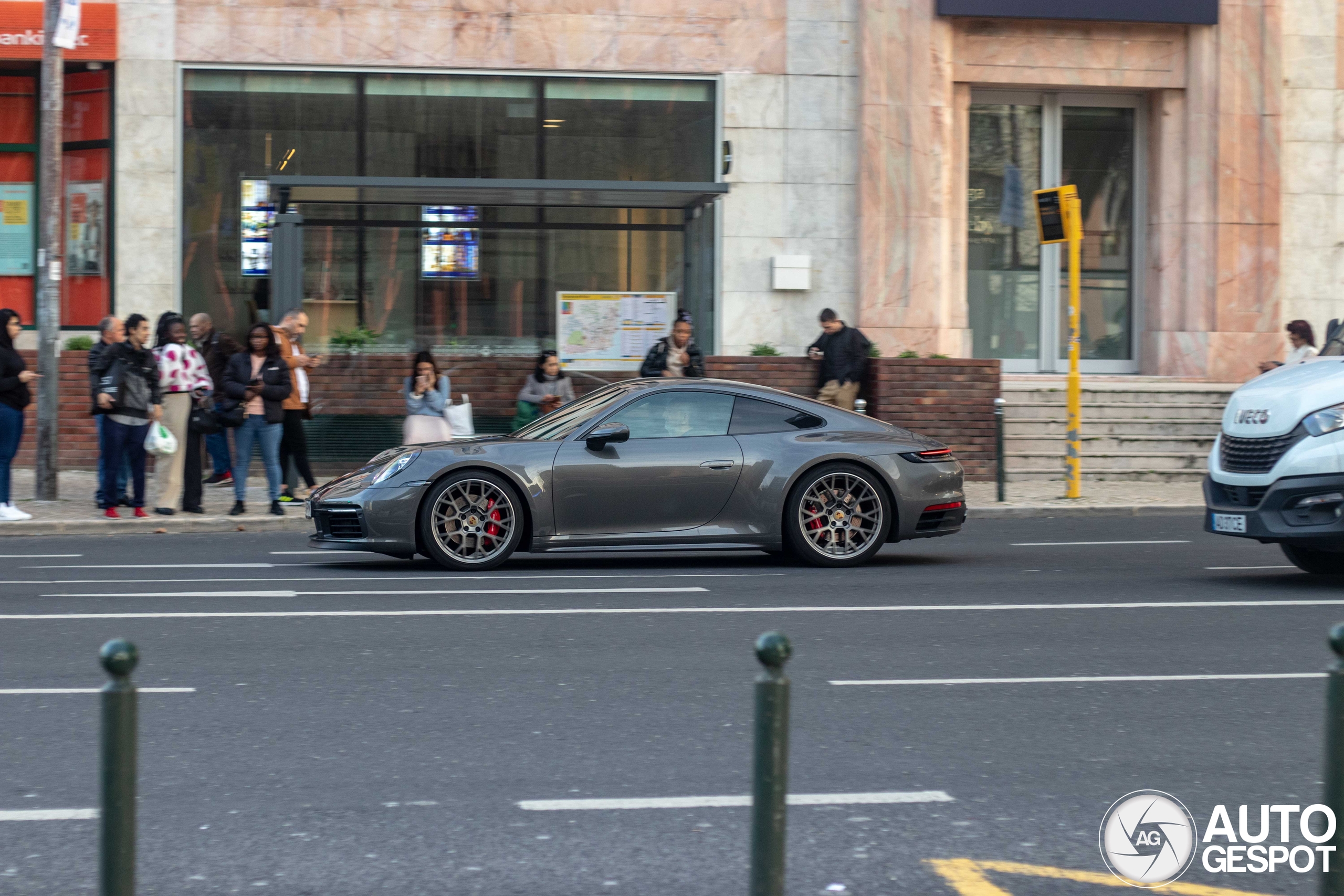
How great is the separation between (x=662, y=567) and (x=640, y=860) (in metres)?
6.63

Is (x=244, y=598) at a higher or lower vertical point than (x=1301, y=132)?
lower

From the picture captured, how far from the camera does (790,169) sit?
20.0 meters

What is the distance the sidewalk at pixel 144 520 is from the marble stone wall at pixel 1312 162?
13.7m

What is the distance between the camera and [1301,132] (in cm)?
2084

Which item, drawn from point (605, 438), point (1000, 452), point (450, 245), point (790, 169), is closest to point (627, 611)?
point (605, 438)

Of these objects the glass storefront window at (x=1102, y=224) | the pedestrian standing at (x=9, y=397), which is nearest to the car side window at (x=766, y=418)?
the pedestrian standing at (x=9, y=397)

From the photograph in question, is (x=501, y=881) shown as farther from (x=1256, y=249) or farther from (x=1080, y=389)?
(x=1256, y=249)

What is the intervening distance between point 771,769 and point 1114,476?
633 inches

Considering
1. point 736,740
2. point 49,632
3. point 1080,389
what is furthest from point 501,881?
point 1080,389

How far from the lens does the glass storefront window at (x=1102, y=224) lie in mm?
21641

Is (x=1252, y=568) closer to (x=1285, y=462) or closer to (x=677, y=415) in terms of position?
(x=1285, y=462)

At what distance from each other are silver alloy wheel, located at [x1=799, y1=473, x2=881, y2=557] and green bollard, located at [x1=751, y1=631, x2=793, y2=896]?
305 inches

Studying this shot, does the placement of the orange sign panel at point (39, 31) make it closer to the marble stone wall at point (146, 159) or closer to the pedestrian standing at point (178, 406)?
the marble stone wall at point (146, 159)

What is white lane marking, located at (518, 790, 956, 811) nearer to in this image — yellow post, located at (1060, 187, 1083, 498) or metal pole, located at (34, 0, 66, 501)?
yellow post, located at (1060, 187, 1083, 498)
